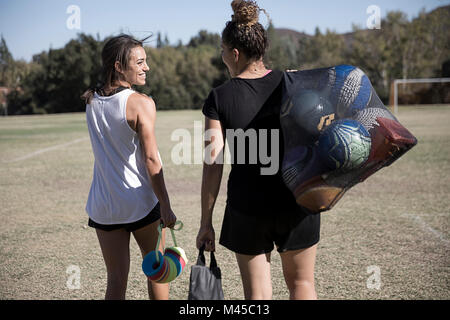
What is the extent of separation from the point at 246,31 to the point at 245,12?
0.09 meters

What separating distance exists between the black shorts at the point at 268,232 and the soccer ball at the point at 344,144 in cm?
33

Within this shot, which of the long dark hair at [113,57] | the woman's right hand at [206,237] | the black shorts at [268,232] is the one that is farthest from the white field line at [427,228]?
the long dark hair at [113,57]

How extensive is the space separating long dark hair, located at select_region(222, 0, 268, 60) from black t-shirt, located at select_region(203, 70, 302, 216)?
156mm

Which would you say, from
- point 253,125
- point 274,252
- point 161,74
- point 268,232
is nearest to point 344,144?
point 253,125

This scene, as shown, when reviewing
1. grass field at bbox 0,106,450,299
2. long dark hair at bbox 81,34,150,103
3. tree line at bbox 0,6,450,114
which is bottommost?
grass field at bbox 0,106,450,299

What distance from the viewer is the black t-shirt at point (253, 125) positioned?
7.66ft

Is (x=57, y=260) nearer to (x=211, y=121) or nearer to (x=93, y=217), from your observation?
(x=93, y=217)

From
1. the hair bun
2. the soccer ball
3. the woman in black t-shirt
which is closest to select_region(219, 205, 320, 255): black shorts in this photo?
the woman in black t-shirt

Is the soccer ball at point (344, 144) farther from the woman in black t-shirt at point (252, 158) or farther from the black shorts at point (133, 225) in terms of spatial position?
the black shorts at point (133, 225)

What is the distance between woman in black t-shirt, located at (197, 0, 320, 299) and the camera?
2.35 meters

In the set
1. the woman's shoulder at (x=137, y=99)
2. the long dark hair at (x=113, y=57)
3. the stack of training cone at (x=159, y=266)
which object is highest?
the long dark hair at (x=113, y=57)

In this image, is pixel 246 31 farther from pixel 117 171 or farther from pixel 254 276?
pixel 254 276

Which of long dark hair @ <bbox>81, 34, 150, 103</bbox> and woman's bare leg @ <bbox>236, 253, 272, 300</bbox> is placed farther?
long dark hair @ <bbox>81, 34, 150, 103</bbox>

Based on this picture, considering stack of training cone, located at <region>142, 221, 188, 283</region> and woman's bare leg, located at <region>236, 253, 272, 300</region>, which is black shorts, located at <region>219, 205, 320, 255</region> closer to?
woman's bare leg, located at <region>236, 253, 272, 300</region>
